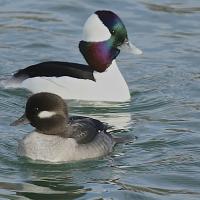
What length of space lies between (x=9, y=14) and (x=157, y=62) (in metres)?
3.33

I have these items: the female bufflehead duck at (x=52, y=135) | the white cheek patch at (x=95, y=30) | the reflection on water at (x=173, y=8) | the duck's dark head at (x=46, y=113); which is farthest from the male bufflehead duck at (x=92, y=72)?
the reflection on water at (x=173, y=8)

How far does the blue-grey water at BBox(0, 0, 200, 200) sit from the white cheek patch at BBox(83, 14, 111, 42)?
0.89 metres

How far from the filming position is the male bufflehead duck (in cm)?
1441

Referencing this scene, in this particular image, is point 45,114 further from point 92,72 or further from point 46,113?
point 92,72

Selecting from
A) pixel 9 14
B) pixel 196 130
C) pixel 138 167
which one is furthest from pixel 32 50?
pixel 138 167

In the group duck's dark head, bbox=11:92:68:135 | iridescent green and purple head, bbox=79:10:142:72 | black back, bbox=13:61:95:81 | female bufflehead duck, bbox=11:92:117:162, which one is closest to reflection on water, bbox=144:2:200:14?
iridescent green and purple head, bbox=79:10:142:72

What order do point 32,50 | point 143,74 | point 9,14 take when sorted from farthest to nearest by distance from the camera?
point 9,14, point 32,50, point 143,74

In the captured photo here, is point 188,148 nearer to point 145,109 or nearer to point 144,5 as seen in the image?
point 145,109

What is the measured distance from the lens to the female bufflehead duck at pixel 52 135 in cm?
1143

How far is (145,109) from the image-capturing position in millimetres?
14031

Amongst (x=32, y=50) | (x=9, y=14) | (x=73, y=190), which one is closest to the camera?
(x=73, y=190)

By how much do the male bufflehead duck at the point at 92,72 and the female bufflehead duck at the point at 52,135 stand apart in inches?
105

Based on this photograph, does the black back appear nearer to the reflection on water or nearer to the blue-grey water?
the blue-grey water

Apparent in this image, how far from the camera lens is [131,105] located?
562 inches
